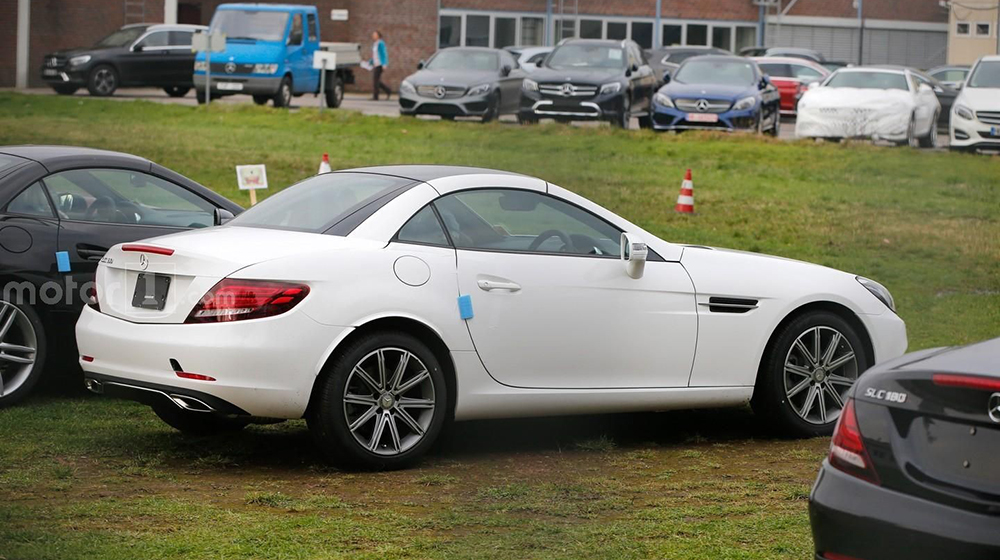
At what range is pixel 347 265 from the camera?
6.78 meters

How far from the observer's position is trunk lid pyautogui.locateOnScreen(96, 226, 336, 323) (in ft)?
21.9

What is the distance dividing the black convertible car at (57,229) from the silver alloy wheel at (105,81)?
2492 cm

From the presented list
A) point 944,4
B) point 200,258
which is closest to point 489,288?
point 200,258

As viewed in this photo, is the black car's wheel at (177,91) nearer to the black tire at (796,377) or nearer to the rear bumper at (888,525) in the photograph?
the black tire at (796,377)

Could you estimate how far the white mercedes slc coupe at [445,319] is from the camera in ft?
21.7

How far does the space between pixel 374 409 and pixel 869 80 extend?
21232mm

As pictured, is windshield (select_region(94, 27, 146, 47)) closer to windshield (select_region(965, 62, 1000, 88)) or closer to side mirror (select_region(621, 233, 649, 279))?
windshield (select_region(965, 62, 1000, 88))

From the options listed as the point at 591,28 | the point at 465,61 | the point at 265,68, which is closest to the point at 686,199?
the point at 465,61

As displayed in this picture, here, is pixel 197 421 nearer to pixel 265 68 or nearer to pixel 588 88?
pixel 588 88

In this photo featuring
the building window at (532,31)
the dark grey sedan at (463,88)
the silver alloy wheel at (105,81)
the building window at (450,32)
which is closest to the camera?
the dark grey sedan at (463,88)

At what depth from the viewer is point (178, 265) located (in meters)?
6.78

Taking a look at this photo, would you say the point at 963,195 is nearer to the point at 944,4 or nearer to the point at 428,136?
the point at 428,136

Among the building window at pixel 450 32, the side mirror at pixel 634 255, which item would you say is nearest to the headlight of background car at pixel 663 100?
the building window at pixel 450 32

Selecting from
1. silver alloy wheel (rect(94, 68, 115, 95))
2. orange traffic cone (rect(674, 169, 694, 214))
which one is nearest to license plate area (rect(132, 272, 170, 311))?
orange traffic cone (rect(674, 169, 694, 214))
